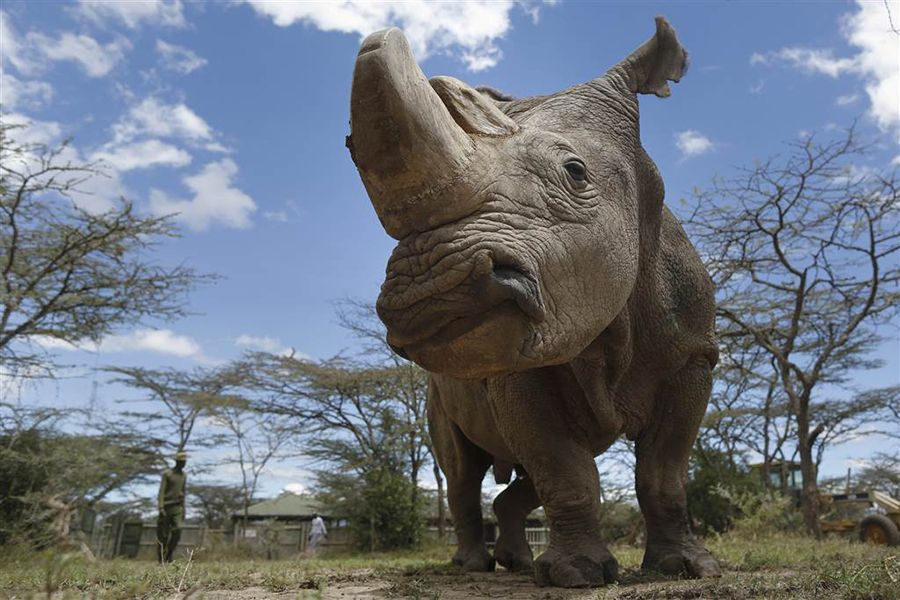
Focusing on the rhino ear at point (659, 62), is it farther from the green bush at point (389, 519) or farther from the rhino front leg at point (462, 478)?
the green bush at point (389, 519)

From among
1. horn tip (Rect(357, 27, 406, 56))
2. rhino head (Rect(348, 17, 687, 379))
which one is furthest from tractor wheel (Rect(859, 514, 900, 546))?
horn tip (Rect(357, 27, 406, 56))

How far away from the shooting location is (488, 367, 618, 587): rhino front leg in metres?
3.71

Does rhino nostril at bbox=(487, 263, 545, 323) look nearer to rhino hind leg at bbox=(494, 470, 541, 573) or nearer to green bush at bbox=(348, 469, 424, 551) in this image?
rhino hind leg at bbox=(494, 470, 541, 573)

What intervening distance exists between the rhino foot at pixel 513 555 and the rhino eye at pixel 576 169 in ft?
11.5

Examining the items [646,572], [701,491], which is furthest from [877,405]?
[646,572]

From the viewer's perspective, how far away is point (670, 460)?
4215mm

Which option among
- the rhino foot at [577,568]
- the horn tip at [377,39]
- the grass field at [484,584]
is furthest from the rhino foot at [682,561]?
the horn tip at [377,39]

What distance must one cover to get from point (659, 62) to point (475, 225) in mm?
2020

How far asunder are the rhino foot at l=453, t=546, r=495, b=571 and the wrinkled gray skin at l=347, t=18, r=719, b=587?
954mm

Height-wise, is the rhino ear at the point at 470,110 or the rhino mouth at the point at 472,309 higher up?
the rhino ear at the point at 470,110

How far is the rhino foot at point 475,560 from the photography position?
5633 mm

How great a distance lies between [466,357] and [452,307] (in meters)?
0.20

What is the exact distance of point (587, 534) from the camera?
375cm

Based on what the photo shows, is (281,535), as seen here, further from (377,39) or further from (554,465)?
(377,39)
